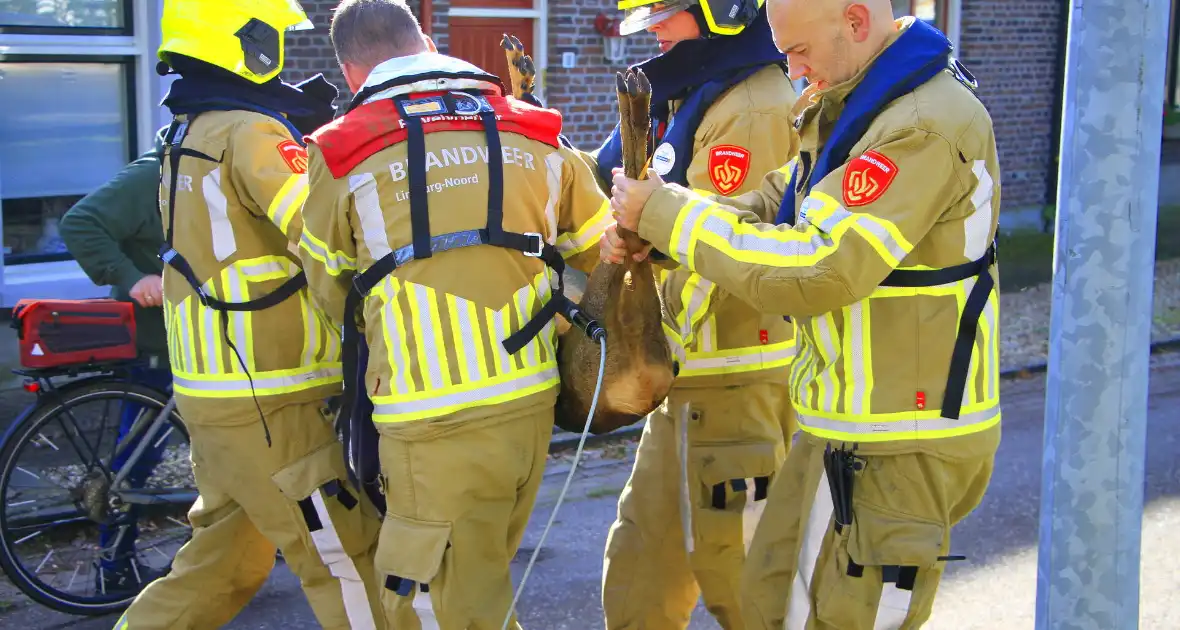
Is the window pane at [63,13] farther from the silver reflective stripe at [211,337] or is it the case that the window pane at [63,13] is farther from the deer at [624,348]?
the deer at [624,348]

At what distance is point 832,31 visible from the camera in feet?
9.80

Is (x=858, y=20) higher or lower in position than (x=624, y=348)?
higher

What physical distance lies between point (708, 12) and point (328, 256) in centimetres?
135

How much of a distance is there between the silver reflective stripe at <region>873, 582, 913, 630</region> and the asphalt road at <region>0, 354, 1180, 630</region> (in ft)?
6.53

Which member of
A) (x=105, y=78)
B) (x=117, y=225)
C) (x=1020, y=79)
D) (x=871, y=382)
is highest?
(x=1020, y=79)

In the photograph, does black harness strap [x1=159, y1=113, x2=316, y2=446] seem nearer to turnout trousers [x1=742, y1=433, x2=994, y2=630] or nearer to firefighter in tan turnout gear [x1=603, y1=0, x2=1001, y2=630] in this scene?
firefighter in tan turnout gear [x1=603, y1=0, x2=1001, y2=630]

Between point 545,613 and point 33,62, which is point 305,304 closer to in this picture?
point 545,613

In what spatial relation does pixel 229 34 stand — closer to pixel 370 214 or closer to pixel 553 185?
pixel 370 214

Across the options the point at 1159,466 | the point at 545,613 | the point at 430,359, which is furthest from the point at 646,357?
the point at 1159,466

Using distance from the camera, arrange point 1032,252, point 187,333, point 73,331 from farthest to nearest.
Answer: point 1032,252 → point 73,331 → point 187,333

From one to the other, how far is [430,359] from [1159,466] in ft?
17.3

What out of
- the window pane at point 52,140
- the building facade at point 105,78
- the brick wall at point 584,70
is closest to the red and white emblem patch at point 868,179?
the building facade at point 105,78

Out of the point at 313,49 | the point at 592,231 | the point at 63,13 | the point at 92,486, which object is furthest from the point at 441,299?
the point at 313,49

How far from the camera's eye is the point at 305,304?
12.9 ft
